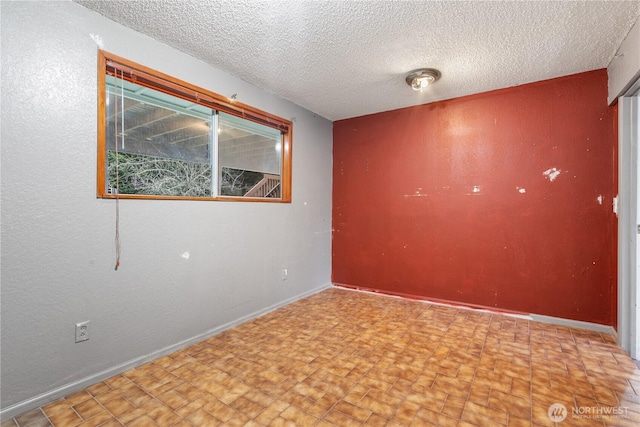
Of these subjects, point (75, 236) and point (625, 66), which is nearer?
point (75, 236)

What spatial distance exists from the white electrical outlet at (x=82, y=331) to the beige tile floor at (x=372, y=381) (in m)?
0.32

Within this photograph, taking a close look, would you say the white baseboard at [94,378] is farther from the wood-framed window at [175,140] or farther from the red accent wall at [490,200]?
the red accent wall at [490,200]

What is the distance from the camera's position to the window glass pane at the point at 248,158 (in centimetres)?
285

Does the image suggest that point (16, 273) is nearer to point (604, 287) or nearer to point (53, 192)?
point (53, 192)

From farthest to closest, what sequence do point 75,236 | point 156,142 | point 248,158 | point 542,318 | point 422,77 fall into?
point 248,158 → point 542,318 → point 422,77 → point 156,142 → point 75,236

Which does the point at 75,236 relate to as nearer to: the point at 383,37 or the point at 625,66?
the point at 383,37

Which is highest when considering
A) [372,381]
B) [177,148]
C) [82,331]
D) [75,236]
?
[177,148]

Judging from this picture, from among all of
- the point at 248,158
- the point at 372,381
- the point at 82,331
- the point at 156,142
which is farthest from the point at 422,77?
the point at 82,331

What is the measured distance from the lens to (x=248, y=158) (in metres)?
3.12

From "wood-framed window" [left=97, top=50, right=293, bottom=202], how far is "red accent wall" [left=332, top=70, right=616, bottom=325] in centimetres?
137

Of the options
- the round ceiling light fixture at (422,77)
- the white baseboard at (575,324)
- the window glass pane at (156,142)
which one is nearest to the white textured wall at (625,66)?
the round ceiling light fixture at (422,77)

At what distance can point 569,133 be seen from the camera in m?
2.87

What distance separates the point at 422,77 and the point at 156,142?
233 cm

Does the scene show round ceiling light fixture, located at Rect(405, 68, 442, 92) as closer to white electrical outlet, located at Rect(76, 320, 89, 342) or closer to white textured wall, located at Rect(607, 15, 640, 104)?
white textured wall, located at Rect(607, 15, 640, 104)
